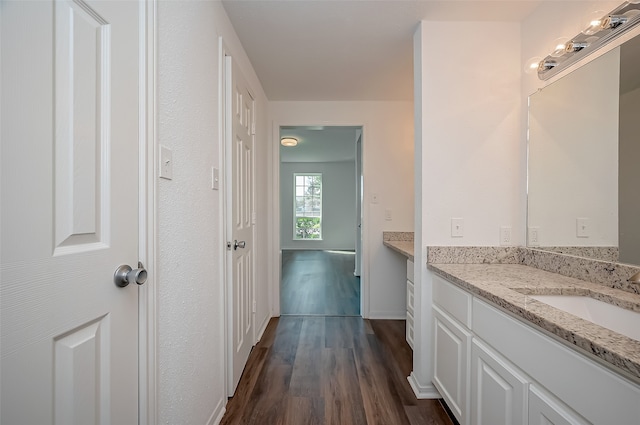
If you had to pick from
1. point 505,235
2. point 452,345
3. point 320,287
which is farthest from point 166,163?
point 320,287

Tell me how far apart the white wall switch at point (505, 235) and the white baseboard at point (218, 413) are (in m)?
1.89

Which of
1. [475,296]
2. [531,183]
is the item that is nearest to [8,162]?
[475,296]

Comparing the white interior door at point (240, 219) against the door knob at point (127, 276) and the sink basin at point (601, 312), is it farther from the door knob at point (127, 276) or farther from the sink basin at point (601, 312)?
the sink basin at point (601, 312)

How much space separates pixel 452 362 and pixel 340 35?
80.4 inches

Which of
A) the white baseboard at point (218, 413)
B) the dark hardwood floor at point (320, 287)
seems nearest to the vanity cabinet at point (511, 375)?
the white baseboard at point (218, 413)

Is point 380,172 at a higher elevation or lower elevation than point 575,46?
lower

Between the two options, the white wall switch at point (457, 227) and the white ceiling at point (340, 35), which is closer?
the white ceiling at point (340, 35)

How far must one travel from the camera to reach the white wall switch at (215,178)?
1.46 m

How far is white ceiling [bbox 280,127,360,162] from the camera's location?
501 centimetres

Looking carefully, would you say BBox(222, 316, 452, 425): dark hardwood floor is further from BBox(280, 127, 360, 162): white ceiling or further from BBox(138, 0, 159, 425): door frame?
BBox(280, 127, 360, 162): white ceiling

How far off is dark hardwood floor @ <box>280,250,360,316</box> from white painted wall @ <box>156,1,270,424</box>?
1730 millimetres

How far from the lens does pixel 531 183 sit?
1634 mm

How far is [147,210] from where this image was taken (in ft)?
3.01

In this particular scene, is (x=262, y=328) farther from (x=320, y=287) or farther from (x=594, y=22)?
(x=594, y=22)
